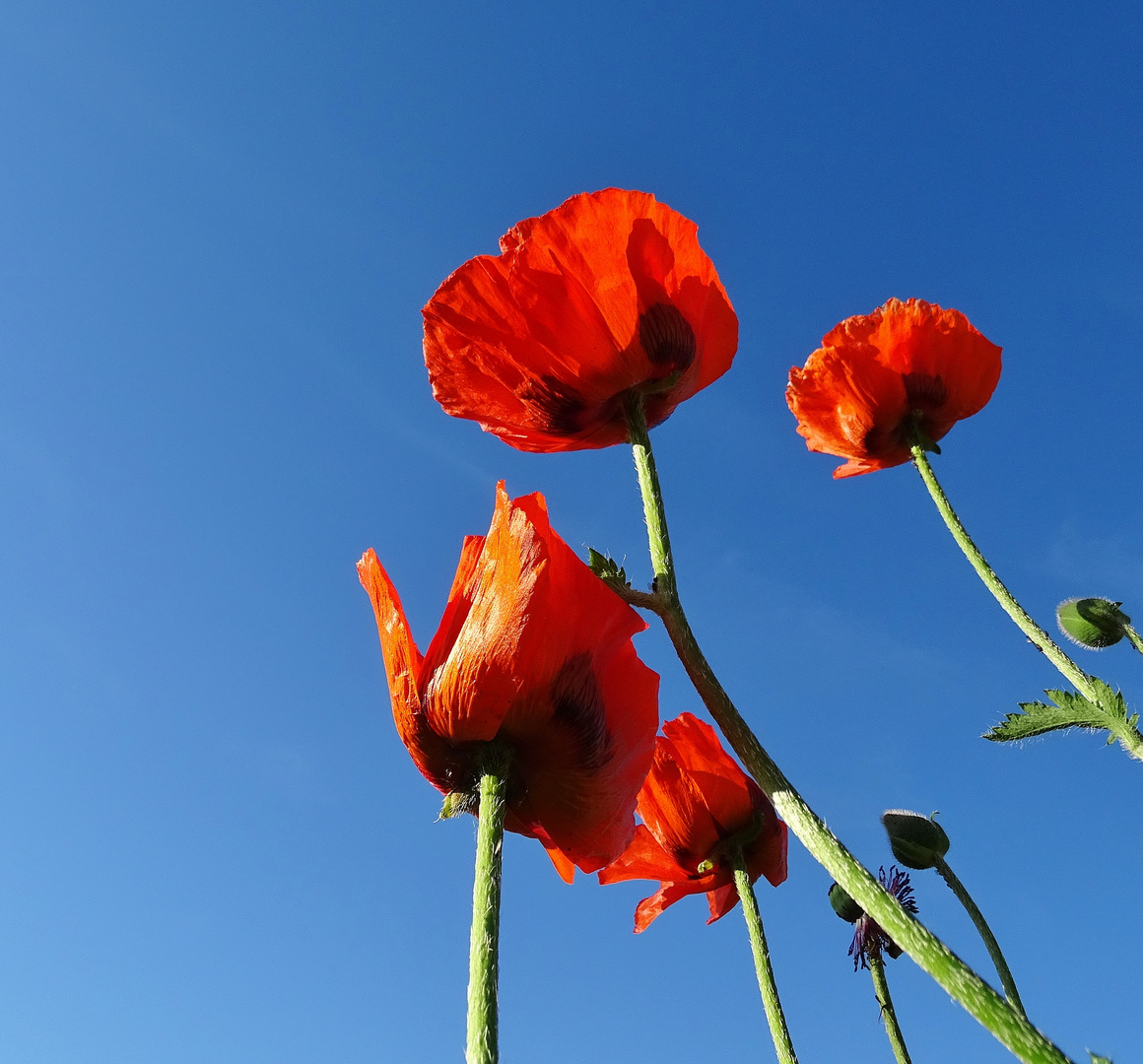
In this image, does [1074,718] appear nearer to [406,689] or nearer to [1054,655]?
[1054,655]

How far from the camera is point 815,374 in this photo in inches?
125

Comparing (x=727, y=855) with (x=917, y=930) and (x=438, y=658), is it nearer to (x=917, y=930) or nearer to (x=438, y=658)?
(x=438, y=658)

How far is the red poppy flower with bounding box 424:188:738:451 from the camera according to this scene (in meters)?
1.63

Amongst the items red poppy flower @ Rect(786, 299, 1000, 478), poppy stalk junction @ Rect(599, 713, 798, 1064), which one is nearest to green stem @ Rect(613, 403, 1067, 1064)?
poppy stalk junction @ Rect(599, 713, 798, 1064)

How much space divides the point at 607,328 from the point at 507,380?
205 millimetres

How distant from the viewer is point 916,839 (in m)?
2.75

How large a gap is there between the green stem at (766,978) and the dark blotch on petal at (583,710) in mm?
668

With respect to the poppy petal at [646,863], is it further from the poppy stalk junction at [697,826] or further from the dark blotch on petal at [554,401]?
the dark blotch on petal at [554,401]

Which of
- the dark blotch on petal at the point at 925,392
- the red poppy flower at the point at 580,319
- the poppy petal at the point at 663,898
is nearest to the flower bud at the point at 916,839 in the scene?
the poppy petal at the point at 663,898

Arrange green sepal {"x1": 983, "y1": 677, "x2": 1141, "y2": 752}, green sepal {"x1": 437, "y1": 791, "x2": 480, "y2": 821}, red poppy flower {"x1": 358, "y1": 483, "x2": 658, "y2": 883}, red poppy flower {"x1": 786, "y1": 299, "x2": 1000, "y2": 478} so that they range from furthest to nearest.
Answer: red poppy flower {"x1": 786, "y1": 299, "x2": 1000, "y2": 478}, green sepal {"x1": 983, "y1": 677, "x2": 1141, "y2": 752}, green sepal {"x1": 437, "y1": 791, "x2": 480, "y2": 821}, red poppy flower {"x1": 358, "y1": 483, "x2": 658, "y2": 883}

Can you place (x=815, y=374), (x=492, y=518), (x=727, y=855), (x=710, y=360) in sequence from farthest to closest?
(x=815, y=374), (x=727, y=855), (x=710, y=360), (x=492, y=518)

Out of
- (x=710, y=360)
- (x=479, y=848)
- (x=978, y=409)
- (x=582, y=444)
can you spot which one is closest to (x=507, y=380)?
(x=582, y=444)

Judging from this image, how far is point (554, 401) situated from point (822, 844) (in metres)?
0.93

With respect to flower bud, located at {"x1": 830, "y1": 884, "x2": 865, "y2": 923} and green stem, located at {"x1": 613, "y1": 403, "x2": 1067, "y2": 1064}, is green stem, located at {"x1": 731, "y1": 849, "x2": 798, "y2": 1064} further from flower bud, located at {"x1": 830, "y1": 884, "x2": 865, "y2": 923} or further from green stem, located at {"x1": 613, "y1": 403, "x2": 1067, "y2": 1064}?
flower bud, located at {"x1": 830, "y1": 884, "x2": 865, "y2": 923}
